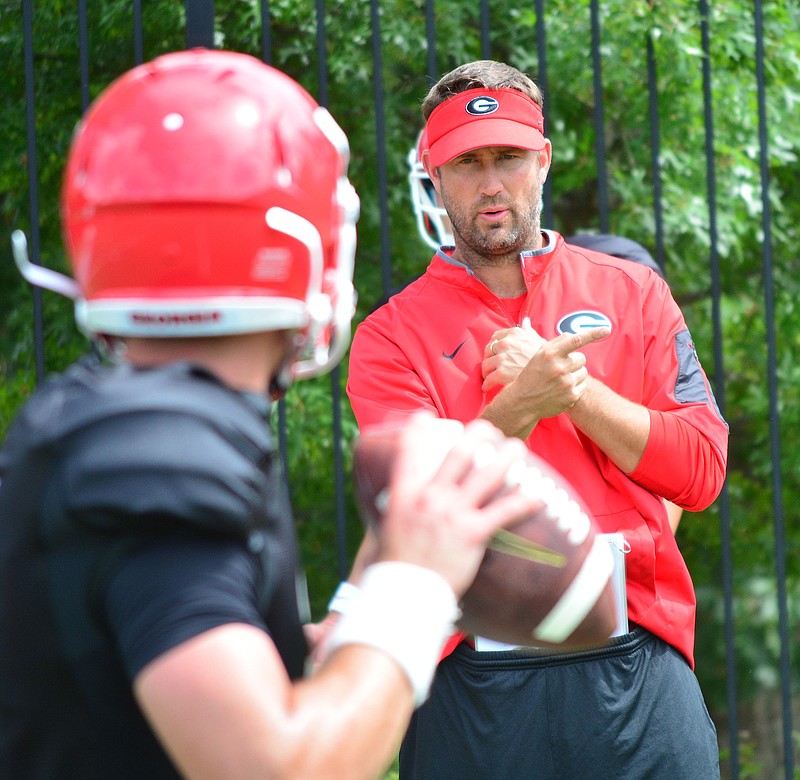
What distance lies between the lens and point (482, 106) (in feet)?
9.04

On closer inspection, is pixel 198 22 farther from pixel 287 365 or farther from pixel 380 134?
pixel 287 365

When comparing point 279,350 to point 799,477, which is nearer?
point 279,350

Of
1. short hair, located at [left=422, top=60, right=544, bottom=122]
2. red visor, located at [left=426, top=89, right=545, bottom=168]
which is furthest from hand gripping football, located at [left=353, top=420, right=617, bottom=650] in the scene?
short hair, located at [left=422, top=60, right=544, bottom=122]

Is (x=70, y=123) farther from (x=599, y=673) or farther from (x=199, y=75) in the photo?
(x=199, y=75)

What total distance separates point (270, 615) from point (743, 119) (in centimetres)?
393

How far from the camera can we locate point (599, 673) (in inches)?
92.6

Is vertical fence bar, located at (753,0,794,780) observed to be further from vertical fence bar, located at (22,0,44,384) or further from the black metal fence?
vertical fence bar, located at (22,0,44,384)

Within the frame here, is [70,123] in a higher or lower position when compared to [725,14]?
lower

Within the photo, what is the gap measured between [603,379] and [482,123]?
2.23 ft

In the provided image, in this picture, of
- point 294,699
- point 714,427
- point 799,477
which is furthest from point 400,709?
point 799,477

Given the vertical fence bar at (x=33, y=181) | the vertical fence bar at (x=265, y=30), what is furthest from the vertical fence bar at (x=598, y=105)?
the vertical fence bar at (x=33, y=181)

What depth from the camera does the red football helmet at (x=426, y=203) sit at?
10.1ft

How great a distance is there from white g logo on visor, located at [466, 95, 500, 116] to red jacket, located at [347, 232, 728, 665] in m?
0.34

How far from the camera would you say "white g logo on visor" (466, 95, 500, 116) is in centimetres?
274
